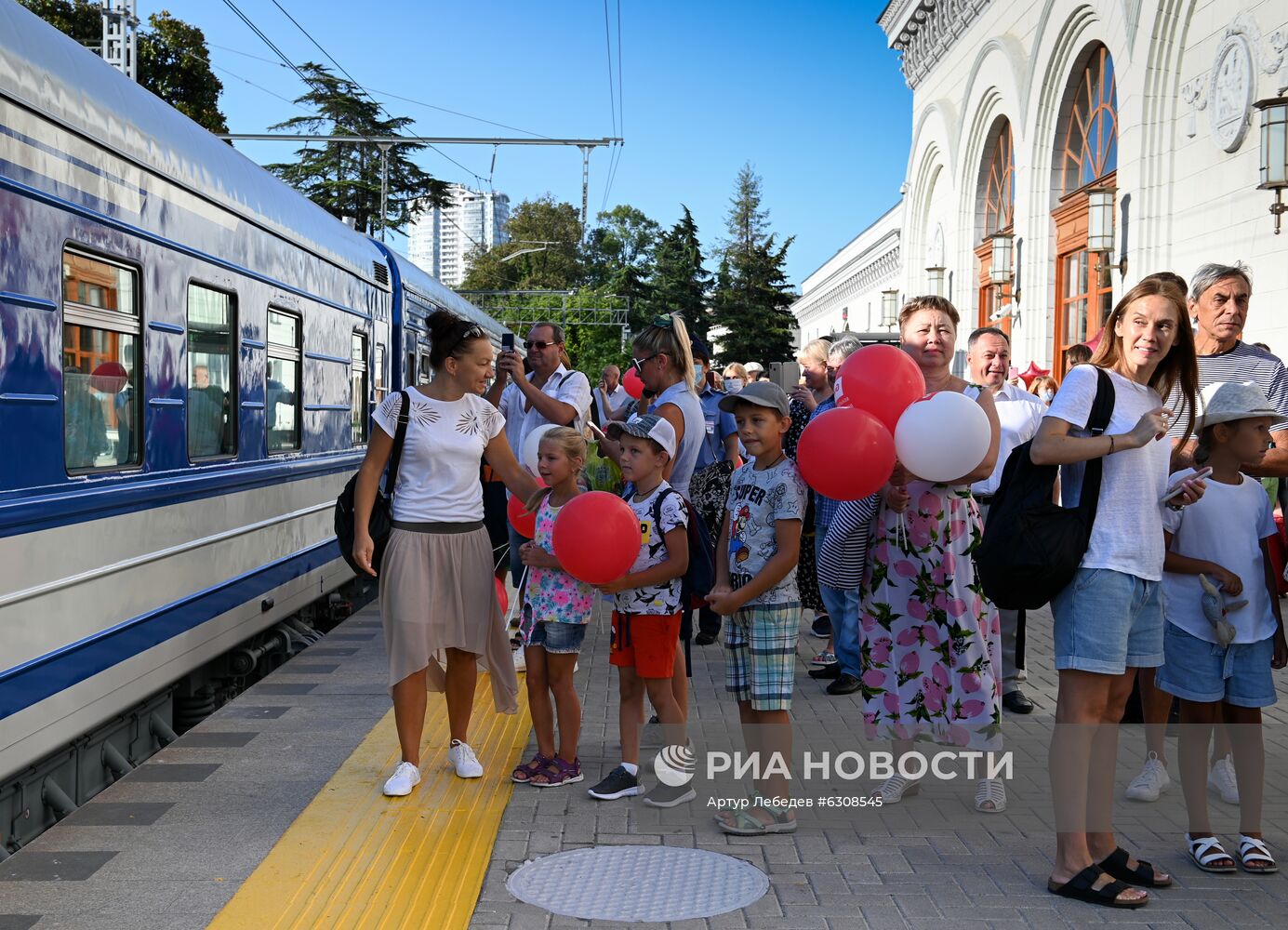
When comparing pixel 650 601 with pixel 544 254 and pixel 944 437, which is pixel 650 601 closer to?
pixel 944 437

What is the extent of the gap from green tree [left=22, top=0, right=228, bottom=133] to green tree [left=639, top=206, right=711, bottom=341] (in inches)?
1335

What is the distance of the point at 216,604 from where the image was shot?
6.89 m

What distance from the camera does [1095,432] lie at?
414cm

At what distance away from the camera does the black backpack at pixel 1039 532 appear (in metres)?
4.09

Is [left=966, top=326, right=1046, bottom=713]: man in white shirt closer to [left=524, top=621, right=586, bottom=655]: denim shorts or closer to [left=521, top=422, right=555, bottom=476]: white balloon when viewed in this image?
[left=521, top=422, right=555, bottom=476]: white balloon

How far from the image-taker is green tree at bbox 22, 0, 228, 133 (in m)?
36.8

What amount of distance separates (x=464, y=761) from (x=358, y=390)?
599cm

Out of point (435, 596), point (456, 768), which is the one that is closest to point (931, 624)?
point (435, 596)

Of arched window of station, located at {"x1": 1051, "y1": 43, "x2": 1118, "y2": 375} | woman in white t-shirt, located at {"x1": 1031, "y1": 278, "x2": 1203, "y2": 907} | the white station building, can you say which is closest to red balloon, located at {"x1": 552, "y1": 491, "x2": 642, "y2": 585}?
woman in white t-shirt, located at {"x1": 1031, "y1": 278, "x2": 1203, "y2": 907}

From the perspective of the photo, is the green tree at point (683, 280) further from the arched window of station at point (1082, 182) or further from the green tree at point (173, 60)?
the arched window of station at point (1082, 182)

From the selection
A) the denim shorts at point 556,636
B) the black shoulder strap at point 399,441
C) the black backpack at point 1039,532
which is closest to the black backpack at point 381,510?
the black shoulder strap at point 399,441

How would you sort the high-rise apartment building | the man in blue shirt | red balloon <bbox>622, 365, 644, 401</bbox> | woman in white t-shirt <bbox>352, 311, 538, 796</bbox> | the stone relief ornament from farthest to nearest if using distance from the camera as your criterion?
the high-rise apartment building
the stone relief ornament
red balloon <bbox>622, 365, 644, 401</bbox>
the man in blue shirt
woman in white t-shirt <bbox>352, 311, 538, 796</bbox>

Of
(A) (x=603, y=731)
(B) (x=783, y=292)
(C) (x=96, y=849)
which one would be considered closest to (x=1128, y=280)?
(A) (x=603, y=731)

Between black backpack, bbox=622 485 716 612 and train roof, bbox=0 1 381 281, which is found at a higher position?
train roof, bbox=0 1 381 281
